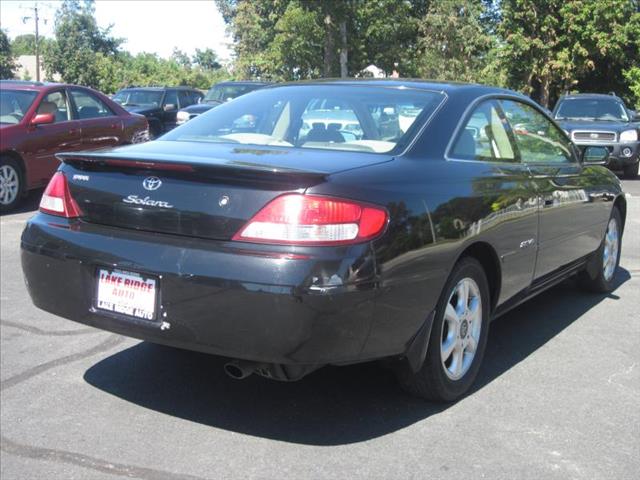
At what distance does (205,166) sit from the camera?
3.26 metres

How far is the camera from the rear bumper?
3.02 m

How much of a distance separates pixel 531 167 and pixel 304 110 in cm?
140

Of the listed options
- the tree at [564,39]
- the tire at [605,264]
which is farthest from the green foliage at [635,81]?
the tire at [605,264]

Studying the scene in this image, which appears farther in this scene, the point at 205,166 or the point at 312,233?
the point at 205,166

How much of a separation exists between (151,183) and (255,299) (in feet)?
2.52

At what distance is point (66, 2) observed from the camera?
7138 centimetres

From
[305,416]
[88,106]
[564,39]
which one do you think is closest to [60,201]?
[305,416]

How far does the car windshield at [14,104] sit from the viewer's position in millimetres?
9867

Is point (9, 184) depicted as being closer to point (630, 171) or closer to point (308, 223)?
point (308, 223)

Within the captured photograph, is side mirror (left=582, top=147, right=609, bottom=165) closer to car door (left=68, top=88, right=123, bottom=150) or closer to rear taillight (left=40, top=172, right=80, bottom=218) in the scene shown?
rear taillight (left=40, top=172, right=80, bottom=218)

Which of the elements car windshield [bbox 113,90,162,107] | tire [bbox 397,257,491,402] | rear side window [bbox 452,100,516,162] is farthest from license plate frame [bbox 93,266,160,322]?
car windshield [bbox 113,90,162,107]

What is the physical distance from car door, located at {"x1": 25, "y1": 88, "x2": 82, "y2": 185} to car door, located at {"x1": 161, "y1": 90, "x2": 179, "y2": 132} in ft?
23.8

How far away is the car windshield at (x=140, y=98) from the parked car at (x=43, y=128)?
8.20 meters

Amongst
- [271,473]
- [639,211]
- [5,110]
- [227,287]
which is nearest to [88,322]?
[227,287]
